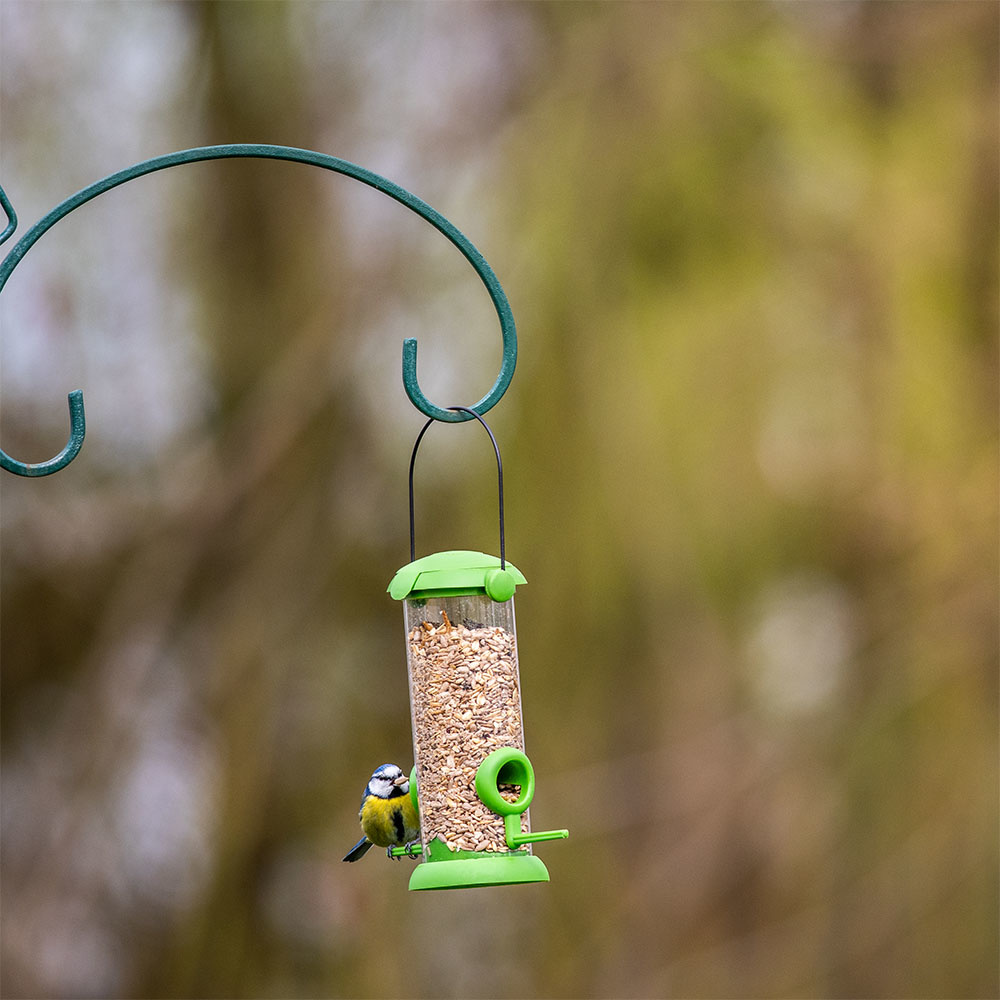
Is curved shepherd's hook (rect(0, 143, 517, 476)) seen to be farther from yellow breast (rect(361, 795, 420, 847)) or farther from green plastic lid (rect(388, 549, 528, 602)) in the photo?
yellow breast (rect(361, 795, 420, 847))

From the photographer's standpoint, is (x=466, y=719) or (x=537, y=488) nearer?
(x=466, y=719)

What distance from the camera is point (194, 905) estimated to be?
23.5ft

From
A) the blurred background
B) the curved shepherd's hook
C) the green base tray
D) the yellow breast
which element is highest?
the blurred background

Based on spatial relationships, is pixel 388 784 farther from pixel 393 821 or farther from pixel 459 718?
pixel 459 718

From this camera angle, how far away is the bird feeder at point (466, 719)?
3.40m

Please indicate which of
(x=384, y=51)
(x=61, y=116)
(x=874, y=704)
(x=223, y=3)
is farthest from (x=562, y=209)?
(x=874, y=704)

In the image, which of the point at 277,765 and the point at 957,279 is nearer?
the point at 277,765

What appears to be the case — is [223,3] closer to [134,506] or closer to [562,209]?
[562,209]

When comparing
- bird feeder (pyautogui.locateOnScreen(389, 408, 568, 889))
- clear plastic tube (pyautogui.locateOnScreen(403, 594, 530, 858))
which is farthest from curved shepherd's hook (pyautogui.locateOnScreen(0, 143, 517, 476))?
clear plastic tube (pyautogui.locateOnScreen(403, 594, 530, 858))

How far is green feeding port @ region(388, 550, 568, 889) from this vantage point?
3395 millimetres

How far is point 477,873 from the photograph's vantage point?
325 cm

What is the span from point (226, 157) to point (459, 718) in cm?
146

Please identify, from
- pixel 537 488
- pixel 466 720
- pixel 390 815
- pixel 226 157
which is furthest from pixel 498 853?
pixel 537 488

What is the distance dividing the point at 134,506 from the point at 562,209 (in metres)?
2.69
